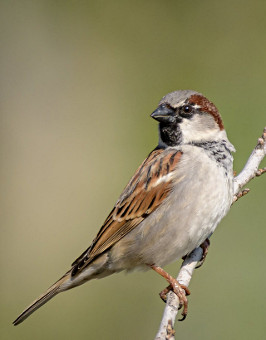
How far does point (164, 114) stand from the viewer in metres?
3.29

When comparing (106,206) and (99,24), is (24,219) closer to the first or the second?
(106,206)

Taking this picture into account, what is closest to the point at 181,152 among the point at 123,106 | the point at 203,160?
the point at 203,160

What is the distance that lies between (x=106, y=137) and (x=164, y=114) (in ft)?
6.19

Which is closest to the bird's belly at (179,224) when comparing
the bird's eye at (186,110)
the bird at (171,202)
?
the bird at (171,202)

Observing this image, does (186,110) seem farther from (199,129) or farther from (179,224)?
(179,224)

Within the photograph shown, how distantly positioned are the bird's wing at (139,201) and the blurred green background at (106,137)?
3.13 ft

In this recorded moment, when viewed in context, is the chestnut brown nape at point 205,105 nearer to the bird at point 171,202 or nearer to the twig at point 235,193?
the bird at point 171,202

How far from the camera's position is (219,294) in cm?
408

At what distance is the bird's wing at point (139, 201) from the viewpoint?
10.7 feet

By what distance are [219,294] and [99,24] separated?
2.57 m

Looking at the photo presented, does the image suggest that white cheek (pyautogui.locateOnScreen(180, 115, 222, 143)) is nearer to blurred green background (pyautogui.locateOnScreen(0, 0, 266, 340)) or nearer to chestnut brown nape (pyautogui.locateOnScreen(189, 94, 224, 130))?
chestnut brown nape (pyautogui.locateOnScreen(189, 94, 224, 130))

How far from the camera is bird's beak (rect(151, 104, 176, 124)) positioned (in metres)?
3.29

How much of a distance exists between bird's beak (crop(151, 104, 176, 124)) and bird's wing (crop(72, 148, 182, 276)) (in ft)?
0.48

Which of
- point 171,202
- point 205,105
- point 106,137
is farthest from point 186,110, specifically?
point 106,137
